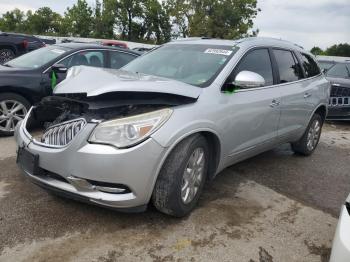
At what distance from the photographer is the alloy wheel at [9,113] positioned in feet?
19.0

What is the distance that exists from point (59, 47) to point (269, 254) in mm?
5188

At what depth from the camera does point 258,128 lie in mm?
4465

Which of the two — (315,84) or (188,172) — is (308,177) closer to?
(315,84)

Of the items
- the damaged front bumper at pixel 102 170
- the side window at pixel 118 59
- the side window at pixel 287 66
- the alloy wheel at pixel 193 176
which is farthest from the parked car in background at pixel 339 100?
the damaged front bumper at pixel 102 170

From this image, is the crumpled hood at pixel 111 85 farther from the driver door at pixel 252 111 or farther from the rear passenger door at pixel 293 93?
the rear passenger door at pixel 293 93

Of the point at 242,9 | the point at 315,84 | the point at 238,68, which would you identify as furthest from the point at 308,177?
the point at 242,9

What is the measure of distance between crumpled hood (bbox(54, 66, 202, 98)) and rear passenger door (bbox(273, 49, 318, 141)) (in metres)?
1.69

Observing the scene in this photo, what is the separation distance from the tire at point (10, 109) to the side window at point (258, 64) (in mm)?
3347

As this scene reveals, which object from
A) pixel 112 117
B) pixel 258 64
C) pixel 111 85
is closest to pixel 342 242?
pixel 112 117

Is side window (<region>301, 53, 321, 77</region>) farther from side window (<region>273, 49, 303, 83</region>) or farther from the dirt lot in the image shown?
the dirt lot

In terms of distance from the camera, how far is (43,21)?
6588 centimetres

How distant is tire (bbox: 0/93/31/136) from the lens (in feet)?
19.0

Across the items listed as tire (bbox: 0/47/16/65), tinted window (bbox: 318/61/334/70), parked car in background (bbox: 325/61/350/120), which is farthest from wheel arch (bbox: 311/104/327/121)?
tire (bbox: 0/47/16/65)

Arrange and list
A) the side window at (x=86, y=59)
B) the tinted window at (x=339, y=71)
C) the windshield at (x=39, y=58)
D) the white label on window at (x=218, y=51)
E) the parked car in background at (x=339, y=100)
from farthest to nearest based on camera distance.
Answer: the tinted window at (x=339, y=71), the parked car in background at (x=339, y=100), the side window at (x=86, y=59), the windshield at (x=39, y=58), the white label on window at (x=218, y=51)
